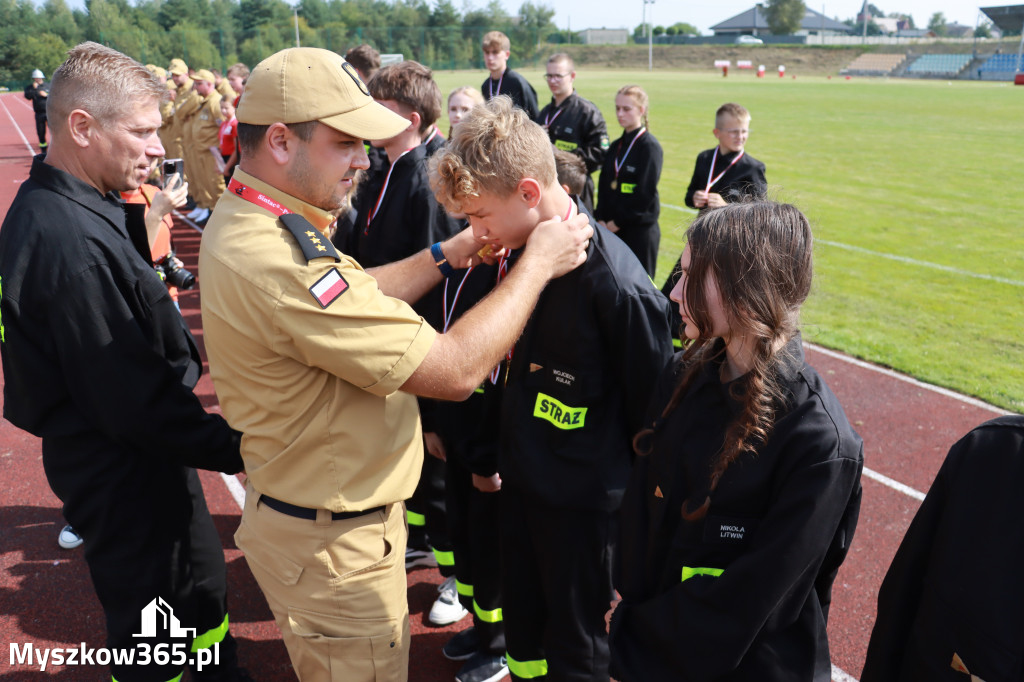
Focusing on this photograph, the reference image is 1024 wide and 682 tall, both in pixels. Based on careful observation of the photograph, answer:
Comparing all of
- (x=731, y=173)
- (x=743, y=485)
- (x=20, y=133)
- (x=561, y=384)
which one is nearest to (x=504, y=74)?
(x=731, y=173)

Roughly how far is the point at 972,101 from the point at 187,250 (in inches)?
1613

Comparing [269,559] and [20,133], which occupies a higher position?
[20,133]

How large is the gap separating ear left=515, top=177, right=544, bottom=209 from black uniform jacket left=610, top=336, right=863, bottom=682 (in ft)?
2.64

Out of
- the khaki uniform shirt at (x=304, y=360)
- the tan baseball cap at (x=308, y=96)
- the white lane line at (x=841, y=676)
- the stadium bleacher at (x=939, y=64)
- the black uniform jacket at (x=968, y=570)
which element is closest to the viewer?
the black uniform jacket at (x=968, y=570)

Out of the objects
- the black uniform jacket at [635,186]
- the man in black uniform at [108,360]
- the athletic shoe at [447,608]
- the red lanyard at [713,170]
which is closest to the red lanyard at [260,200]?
the man in black uniform at [108,360]

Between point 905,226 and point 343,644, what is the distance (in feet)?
43.7

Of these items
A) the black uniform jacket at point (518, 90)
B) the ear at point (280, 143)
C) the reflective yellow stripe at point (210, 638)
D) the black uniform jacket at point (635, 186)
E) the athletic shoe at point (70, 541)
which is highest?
the black uniform jacket at point (518, 90)

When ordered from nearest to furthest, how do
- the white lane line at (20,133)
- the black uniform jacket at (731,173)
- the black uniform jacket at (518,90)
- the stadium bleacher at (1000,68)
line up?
the black uniform jacket at (731,173) → the black uniform jacket at (518,90) → the white lane line at (20,133) → the stadium bleacher at (1000,68)

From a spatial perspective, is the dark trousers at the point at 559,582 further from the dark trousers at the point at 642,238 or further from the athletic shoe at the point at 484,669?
the dark trousers at the point at 642,238

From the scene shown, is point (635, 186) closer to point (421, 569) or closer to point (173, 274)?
point (173, 274)

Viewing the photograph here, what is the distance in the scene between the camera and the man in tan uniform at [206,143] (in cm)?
1249

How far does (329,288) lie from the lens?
6.66ft

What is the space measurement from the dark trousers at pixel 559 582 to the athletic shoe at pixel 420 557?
1429 mm

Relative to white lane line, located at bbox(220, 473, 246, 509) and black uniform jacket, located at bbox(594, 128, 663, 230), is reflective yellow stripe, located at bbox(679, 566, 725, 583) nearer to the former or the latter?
white lane line, located at bbox(220, 473, 246, 509)
